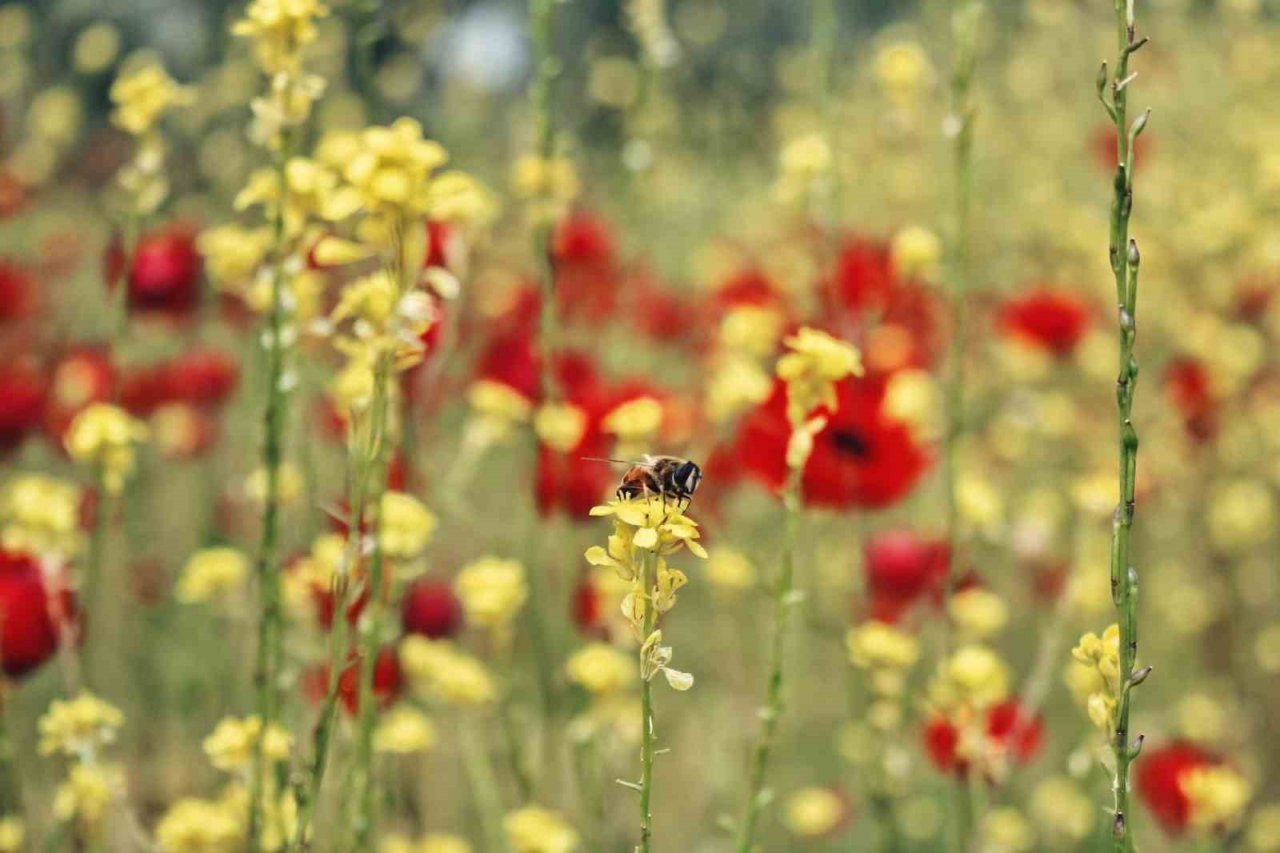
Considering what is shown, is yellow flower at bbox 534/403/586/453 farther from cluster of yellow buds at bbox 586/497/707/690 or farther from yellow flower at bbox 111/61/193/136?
cluster of yellow buds at bbox 586/497/707/690

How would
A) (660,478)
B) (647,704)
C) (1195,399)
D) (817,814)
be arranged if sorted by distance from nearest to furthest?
(647,704) < (660,478) < (817,814) < (1195,399)

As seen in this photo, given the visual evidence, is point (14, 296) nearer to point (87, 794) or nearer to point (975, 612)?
point (87, 794)

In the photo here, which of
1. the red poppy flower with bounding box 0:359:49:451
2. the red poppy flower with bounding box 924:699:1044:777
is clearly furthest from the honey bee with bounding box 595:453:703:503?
the red poppy flower with bounding box 0:359:49:451

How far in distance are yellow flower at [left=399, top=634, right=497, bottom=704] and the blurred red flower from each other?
83 cm

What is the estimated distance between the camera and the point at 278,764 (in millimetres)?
755

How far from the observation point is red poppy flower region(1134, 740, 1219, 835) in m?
1.09

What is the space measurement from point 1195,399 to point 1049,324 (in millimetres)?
219

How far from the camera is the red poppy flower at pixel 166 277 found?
57.9 inches

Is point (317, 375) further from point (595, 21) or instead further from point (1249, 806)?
point (595, 21)

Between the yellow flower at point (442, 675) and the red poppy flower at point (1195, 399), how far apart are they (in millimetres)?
A: 993

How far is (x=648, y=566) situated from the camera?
0.49 m

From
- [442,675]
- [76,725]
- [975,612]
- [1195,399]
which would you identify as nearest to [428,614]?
[442,675]

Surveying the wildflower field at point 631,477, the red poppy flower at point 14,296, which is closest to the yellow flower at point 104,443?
the wildflower field at point 631,477

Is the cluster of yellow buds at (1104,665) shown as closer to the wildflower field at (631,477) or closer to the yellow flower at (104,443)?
the wildflower field at (631,477)
